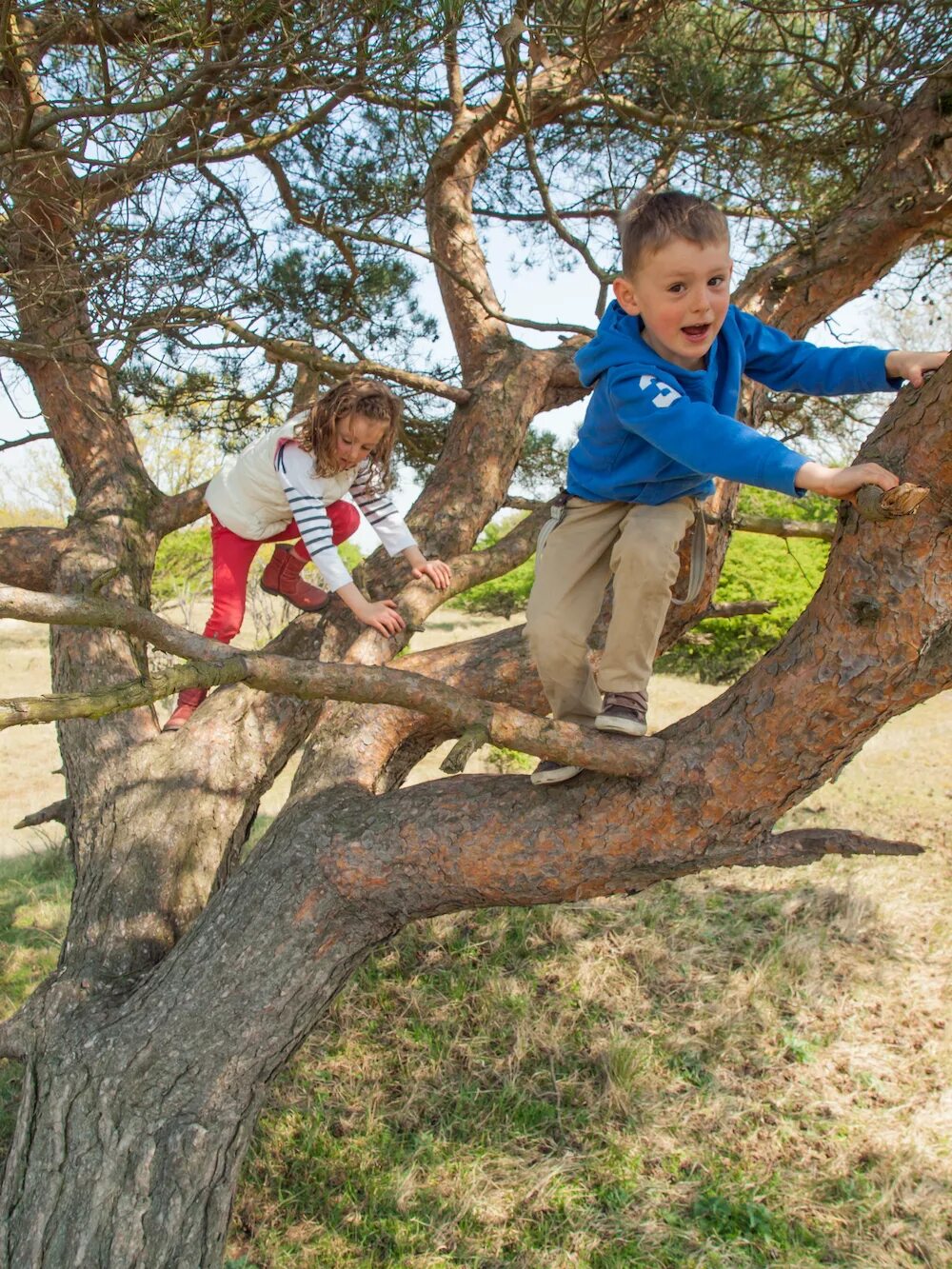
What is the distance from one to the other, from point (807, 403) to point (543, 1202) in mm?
3847

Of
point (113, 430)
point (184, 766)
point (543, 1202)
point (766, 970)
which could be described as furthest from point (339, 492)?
point (766, 970)

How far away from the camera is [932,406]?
1830 millimetres

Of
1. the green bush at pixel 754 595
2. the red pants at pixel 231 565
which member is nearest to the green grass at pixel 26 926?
the red pants at pixel 231 565

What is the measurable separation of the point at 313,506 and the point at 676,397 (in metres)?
1.49

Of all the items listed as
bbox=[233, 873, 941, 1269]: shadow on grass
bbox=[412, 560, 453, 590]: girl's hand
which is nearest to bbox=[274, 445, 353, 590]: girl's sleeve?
bbox=[412, 560, 453, 590]: girl's hand

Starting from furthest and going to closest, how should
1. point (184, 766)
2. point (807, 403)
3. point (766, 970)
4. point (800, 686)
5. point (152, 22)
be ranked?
point (807, 403) < point (766, 970) < point (184, 766) < point (152, 22) < point (800, 686)

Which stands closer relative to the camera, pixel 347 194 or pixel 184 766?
pixel 184 766

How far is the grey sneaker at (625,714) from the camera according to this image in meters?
2.14

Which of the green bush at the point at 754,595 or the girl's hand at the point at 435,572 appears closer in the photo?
the girl's hand at the point at 435,572

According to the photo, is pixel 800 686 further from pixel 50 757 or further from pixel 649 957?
pixel 50 757

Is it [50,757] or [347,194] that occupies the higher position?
[347,194]

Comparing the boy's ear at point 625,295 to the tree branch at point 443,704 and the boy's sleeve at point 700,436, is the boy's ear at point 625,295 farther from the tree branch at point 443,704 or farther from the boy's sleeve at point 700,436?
the tree branch at point 443,704

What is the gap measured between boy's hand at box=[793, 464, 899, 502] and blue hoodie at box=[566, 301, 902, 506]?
123 millimetres

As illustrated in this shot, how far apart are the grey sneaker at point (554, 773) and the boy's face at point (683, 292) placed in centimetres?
96
